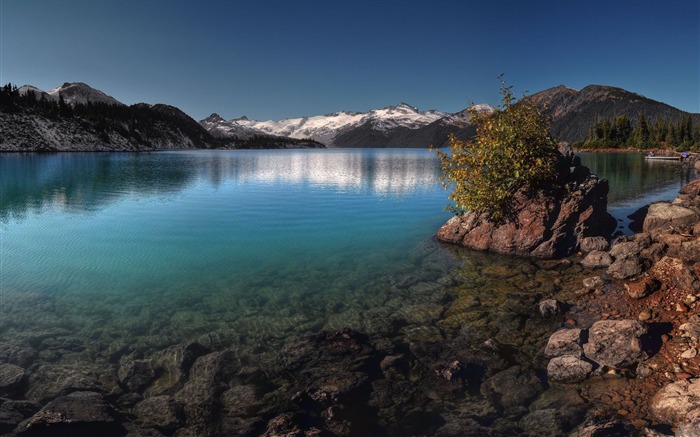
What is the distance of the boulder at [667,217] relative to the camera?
28312mm

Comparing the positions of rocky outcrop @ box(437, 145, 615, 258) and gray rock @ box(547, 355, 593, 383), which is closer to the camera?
gray rock @ box(547, 355, 593, 383)

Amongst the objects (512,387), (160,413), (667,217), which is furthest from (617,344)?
(667,217)

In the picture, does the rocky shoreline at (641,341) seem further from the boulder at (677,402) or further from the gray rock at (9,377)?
the gray rock at (9,377)

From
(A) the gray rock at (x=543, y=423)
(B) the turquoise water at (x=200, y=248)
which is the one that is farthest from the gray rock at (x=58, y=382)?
(A) the gray rock at (x=543, y=423)

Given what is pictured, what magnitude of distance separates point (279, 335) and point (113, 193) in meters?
55.0

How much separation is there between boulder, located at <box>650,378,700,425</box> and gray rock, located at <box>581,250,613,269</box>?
45.1 feet

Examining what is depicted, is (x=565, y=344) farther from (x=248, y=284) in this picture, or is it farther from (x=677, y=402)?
(x=248, y=284)

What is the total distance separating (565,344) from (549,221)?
15.8m

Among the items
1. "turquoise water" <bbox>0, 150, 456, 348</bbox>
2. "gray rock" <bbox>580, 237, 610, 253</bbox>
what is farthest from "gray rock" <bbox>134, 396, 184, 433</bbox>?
"gray rock" <bbox>580, 237, 610, 253</bbox>

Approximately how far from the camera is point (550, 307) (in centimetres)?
1831

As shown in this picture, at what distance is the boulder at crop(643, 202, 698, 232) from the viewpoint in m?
28.3

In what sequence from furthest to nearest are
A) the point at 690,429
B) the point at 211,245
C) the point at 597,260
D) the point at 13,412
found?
the point at 211,245, the point at 597,260, the point at 13,412, the point at 690,429

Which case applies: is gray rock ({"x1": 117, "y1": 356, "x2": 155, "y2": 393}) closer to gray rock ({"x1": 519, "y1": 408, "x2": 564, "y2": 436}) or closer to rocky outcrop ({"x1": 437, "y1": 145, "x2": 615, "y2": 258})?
gray rock ({"x1": 519, "y1": 408, "x2": 564, "y2": 436})

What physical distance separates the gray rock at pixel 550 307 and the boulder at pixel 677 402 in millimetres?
6399
